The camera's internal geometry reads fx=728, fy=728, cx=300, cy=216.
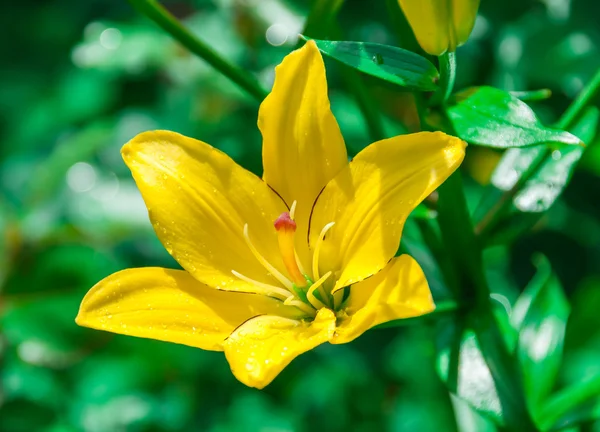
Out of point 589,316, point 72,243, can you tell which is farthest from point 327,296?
point 72,243

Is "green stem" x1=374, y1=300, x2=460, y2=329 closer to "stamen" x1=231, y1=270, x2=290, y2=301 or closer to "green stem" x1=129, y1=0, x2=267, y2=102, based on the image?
"stamen" x1=231, y1=270, x2=290, y2=301

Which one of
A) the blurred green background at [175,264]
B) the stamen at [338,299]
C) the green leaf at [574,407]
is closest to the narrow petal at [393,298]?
the stamen at [338,299]

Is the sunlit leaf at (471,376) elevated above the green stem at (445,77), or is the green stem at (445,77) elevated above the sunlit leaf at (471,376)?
the green stem at (445,77)

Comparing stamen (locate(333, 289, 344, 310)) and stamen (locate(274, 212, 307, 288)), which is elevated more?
stamen (locate(274, 212, 307, 288))

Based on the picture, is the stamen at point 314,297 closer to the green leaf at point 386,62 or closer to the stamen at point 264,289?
the stamen at point 264,289

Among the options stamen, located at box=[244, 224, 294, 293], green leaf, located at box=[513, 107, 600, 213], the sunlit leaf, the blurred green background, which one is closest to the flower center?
stamen, located at box=[244, 224, 294, 293]
